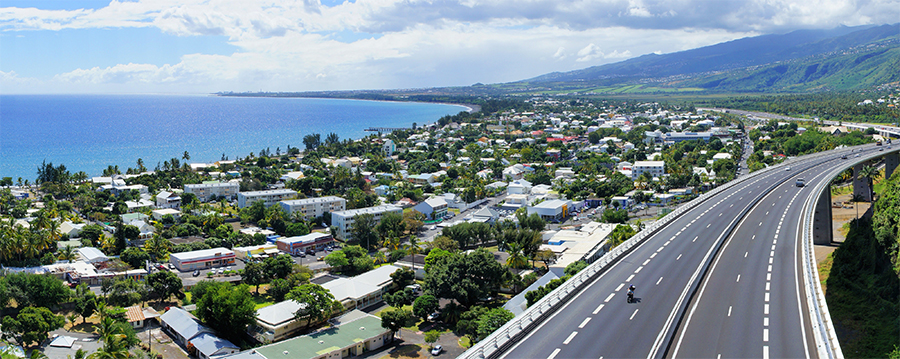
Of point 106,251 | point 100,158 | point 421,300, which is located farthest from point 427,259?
point 100,158

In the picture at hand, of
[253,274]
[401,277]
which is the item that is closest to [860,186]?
[401,277]

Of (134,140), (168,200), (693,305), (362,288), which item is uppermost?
(693,305)

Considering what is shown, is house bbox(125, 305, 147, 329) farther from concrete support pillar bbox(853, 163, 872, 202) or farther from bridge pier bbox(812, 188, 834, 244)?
concrete support pillar bbox(853, 163, 872, 202)

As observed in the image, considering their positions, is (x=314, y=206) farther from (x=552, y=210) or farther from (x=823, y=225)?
(x=823, y=225)

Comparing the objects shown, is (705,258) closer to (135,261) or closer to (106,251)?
(135,261)

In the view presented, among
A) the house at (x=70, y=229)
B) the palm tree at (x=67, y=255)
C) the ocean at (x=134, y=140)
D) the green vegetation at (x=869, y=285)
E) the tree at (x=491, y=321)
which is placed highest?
the ocean at (x=134, y=140)


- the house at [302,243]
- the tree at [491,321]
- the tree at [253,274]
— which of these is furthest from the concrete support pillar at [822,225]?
the tree at [253,274]

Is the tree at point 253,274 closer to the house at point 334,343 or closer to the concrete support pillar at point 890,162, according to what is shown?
the house at point 334,343
